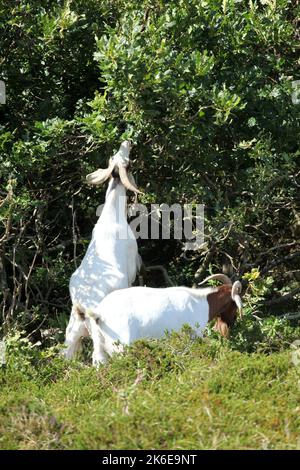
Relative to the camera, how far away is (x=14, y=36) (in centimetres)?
838

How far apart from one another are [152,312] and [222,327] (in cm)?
68

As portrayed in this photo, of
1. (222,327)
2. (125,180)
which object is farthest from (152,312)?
(125,180)

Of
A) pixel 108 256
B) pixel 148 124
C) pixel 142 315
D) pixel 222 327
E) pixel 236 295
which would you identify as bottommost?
pixel 222 327

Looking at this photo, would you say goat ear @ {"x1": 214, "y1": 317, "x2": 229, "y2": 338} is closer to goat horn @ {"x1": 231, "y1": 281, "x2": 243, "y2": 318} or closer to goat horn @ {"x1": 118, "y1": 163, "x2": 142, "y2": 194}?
goat horn @ {"x1": 231, "y1": 281, "x2": 243, "y2": 318}

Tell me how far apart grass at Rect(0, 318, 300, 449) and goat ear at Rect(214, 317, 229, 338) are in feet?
0.31

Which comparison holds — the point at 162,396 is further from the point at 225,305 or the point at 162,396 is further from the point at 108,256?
the point at 108,256

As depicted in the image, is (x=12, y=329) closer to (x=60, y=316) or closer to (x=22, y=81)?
(x=60, y=316)

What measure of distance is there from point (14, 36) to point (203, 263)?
9.17 feet

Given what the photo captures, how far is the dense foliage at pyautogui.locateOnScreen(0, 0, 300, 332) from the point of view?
7.54m

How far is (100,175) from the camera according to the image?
303 inches

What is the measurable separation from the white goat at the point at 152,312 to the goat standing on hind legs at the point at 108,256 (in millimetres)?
369

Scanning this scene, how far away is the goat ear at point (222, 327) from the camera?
716 centimetres

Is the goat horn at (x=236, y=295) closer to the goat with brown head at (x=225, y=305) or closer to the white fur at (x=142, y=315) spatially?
the goat with brown head at (x=225, y=305)

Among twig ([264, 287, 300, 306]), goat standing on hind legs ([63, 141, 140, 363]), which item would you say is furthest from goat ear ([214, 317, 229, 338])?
twig ([264, 287, 300, 306])
